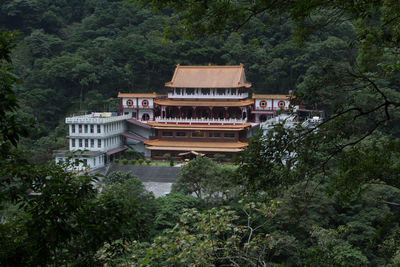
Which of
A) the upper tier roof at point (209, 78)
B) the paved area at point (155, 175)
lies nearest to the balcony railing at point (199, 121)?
the upper tier roof at point (209, 78)

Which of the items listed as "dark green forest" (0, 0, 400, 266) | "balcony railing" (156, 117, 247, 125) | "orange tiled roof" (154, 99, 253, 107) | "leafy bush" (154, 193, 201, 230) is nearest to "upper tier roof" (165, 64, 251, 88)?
"orange tiled roof" (154, 99, 253, 107)

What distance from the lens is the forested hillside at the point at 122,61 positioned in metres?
31.6

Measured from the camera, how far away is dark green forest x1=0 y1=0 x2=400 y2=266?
3822mm

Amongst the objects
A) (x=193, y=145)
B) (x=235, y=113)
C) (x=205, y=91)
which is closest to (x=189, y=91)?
(x=205, y=91)

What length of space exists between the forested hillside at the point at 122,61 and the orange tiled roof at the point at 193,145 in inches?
265

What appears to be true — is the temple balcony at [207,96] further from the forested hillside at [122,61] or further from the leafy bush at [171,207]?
the leafy bush at [171,207]

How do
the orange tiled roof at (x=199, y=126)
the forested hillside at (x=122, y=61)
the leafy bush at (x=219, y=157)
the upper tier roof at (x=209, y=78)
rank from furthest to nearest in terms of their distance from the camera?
the forested hillside at (x=122, y=61), the upper tier roof at (x=209, y=78), the orange tiled roof at (x=199, y=126), the leafy bush at (x=219, y=157)

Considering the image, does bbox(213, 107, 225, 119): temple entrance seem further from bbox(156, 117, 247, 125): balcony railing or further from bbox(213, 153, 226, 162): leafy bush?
bbox(213, 153, 226, 162): leafy bush

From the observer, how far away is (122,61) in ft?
118

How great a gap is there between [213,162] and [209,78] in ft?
39.7

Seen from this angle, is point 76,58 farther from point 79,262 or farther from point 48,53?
point 79,262

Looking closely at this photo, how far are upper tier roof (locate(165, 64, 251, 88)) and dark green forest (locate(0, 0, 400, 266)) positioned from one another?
5.82 m

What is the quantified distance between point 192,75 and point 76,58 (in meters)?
10.9

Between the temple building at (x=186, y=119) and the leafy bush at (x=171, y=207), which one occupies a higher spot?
the temple building at (x=186, y=119)
